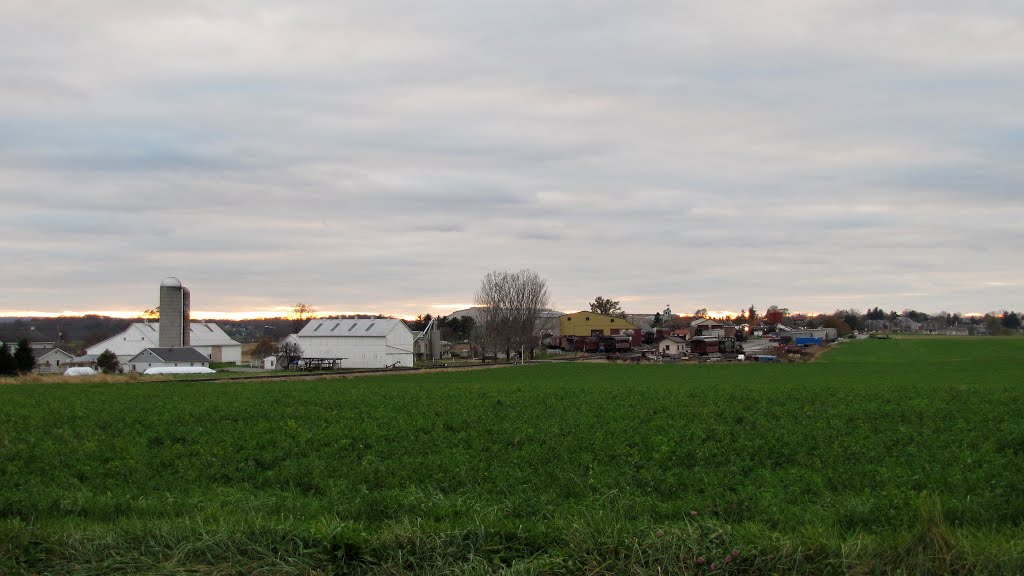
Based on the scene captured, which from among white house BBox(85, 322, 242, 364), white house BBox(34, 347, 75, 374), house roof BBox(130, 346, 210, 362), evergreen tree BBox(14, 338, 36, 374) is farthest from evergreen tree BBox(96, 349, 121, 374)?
white house BBox(34, 347, 75, 374)

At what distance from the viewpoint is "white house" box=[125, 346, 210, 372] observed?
85250 millimetres

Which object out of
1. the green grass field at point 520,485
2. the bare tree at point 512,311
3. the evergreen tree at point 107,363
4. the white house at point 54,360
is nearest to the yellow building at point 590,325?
the bare tree at point 512,311

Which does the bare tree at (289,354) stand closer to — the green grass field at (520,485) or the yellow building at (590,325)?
the yellow building at (590,325)

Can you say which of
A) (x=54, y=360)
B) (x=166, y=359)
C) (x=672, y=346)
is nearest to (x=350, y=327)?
(x=166, y=359)

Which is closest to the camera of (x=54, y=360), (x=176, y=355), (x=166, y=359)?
(x=166, y=359)

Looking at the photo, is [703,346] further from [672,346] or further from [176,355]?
[176,355]

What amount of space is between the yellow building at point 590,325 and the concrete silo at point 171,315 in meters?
67.8

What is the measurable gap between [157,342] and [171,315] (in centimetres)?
622

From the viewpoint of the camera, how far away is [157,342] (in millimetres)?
98938

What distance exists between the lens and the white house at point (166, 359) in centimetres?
8525

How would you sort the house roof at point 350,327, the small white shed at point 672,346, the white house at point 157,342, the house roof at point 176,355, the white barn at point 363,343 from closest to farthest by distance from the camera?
1. the house roof at point 176,355
2. the white barn at point 363,343
3. the house roof at point 350,327
4. the small white shed at point 672,346
5. the white house at point 157,342

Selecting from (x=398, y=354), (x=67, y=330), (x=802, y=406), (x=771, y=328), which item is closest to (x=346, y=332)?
(x=398, y=354)

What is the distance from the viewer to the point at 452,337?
146750 millimetres

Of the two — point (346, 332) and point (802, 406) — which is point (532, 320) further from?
point (802, 406)
